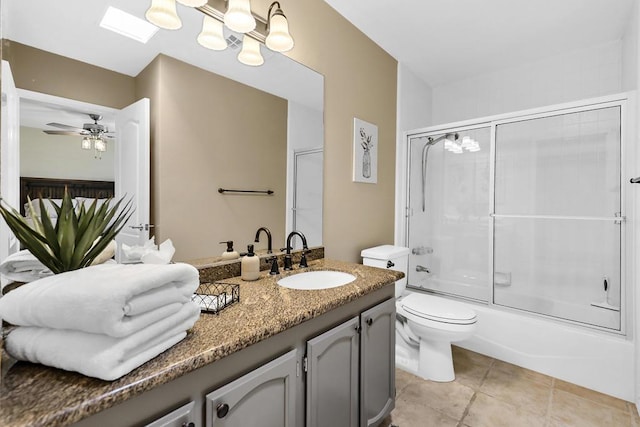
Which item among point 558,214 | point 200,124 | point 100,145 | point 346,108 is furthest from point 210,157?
point 558,214

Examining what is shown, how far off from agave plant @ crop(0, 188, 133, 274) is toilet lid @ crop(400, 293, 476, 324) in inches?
73.2

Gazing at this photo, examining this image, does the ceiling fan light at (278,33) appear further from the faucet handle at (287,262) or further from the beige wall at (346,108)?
the faucet handle at (287,262)

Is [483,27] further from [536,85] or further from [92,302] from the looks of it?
[92,302]

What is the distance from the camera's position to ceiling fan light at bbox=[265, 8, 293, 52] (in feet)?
5.18

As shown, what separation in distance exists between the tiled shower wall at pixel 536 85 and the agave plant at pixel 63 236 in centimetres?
347

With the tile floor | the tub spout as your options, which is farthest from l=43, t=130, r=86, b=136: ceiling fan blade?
the tub spout

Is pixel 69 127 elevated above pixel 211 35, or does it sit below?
below

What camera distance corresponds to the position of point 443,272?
323 cm

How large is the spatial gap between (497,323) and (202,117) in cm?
254

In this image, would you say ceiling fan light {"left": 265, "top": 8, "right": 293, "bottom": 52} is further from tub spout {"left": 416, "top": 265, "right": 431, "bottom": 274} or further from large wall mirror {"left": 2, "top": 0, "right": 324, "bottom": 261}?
tub spout {"left": 416, "top": 265, "right": 431, "bottom": 274}

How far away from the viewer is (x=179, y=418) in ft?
2.39

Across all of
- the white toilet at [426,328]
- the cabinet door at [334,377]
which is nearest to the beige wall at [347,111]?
the white toilet at [426,328]

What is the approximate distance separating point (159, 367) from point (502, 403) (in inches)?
80.8

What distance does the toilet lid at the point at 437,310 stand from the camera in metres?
1.99
